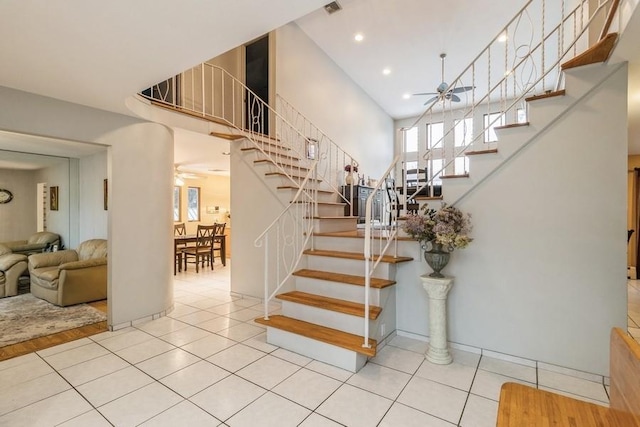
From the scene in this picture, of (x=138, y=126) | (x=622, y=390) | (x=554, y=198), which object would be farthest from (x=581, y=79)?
(x=138, y=126)

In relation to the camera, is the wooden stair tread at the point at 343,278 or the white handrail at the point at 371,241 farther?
the wooden stair tread at the point at 343,278

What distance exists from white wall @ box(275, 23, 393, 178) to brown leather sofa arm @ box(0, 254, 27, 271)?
200 inches

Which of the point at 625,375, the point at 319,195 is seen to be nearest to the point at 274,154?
the point at 319,195

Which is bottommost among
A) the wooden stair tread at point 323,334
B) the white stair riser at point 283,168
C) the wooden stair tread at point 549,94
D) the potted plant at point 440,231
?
the wooden stair tread at point 323,334

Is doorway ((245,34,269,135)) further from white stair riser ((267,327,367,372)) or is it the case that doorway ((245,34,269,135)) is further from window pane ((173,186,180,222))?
white stair riser ((267,327,367,372))

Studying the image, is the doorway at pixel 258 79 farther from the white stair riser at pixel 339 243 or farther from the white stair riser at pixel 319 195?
the white stair riser at pixel 339 243

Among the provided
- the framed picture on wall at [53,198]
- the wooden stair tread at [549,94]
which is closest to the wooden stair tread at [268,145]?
the wooden stair tread at [549,94]

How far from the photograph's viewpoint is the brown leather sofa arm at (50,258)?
471 centimetres

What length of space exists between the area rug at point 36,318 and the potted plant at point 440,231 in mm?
4115

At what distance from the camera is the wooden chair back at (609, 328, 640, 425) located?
3.49ft

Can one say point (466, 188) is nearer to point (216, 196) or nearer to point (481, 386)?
point (481, 386)

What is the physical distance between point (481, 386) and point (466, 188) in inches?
67.7

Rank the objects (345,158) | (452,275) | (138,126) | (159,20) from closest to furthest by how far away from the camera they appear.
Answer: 1. (159,20)
2. (452,275)
3. (138,126)
4. (345,158)

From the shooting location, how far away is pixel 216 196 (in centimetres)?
990
